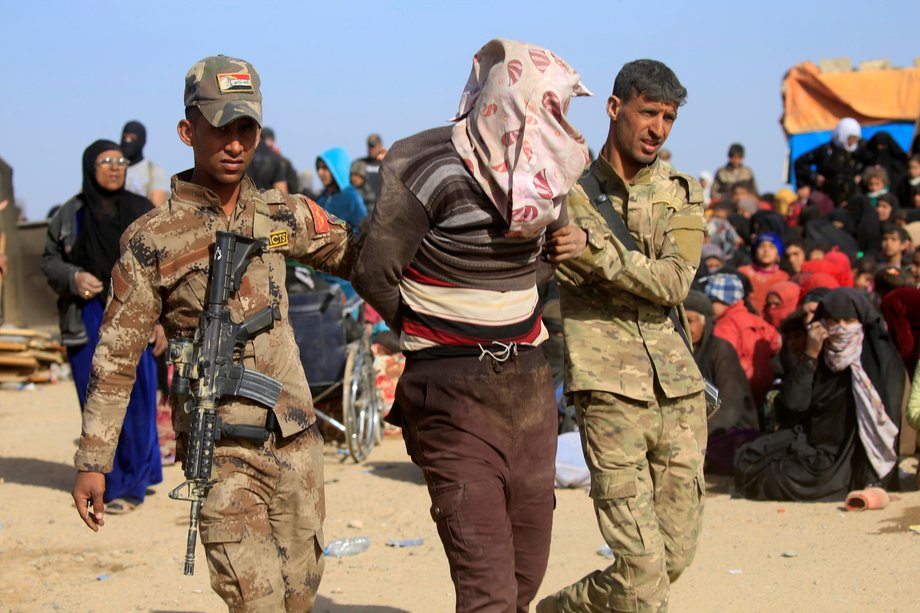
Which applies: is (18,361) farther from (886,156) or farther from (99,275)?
(886,156)

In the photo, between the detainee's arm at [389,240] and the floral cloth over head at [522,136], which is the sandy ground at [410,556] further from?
the floral cloth over head at [522,136]

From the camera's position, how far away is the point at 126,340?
12.5 ft

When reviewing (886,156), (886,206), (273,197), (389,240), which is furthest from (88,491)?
(886,156)

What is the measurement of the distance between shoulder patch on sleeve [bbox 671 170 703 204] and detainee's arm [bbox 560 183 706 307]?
22 millimetres

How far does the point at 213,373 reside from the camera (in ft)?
12.2

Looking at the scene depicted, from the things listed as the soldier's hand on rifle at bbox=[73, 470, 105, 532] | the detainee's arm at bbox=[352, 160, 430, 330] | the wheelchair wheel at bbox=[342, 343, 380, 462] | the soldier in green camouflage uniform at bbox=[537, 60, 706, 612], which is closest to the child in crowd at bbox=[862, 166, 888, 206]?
the wheelchair wheel at bbox=[342, 343, 380, 462]

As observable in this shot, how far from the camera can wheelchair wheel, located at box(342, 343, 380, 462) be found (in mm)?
9312

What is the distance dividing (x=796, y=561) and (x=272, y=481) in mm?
3495

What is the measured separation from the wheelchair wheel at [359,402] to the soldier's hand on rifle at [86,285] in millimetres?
2106

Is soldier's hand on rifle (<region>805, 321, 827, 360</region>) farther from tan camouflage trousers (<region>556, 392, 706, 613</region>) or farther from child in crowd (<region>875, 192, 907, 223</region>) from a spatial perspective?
child in crowd (<region>875, 192, 907, 223</region>)

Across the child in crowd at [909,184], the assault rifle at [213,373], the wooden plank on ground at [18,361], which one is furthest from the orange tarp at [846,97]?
the assault rifle at [213,373]

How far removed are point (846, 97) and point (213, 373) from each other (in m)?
16.9

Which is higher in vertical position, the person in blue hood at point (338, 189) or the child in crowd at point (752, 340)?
the person in blue hood at point (338, 189)

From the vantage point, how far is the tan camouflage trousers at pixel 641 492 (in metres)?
4.39
